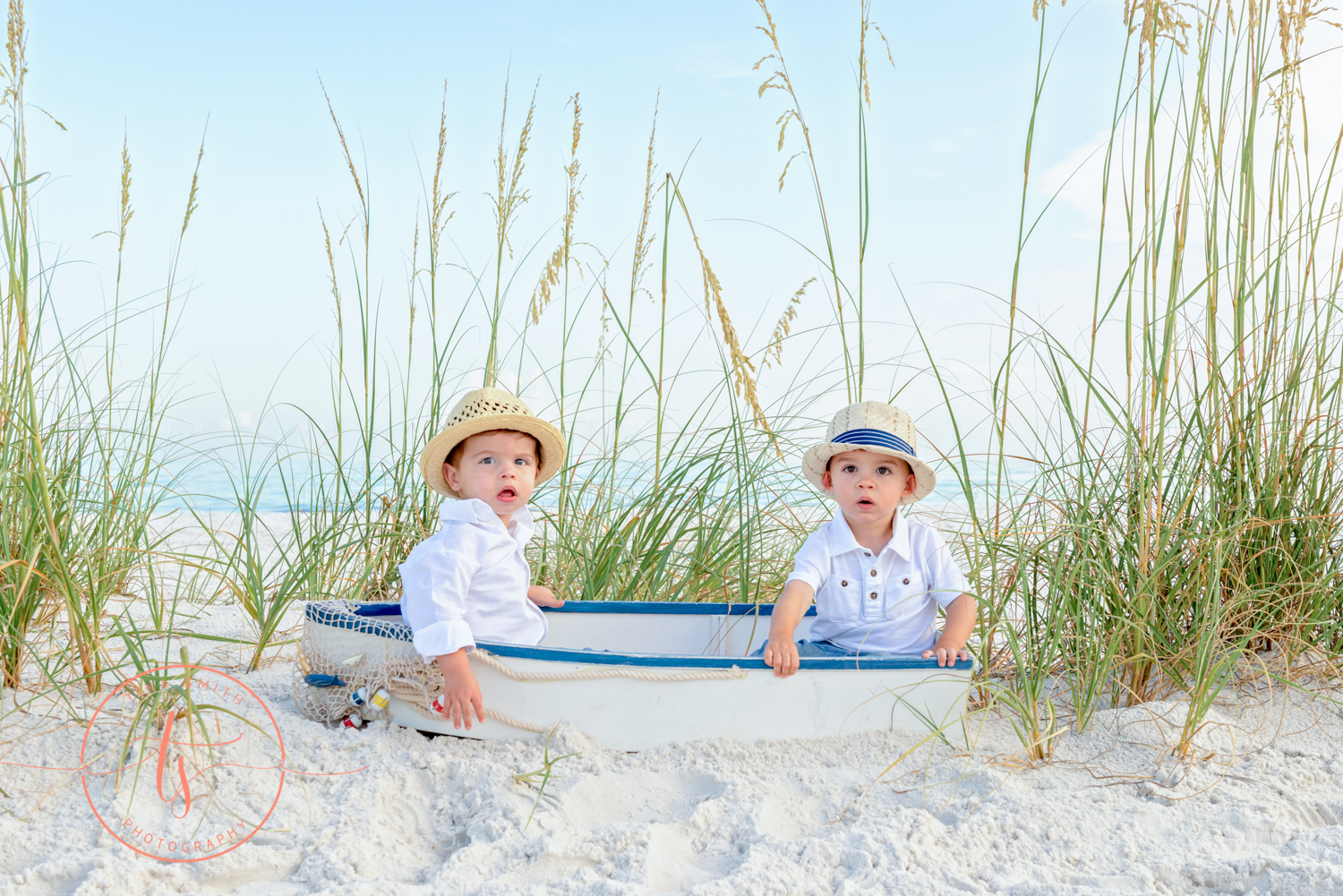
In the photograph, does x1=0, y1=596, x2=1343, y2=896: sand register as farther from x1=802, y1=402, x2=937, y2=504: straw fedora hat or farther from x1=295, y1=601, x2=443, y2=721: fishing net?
x1=802, y1=402, x2=937, y2=504: straw fedora hat

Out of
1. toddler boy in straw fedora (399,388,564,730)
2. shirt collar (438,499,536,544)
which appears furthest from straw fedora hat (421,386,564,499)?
shirt collar (438,499,536,544)

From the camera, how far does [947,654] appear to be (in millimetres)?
2416

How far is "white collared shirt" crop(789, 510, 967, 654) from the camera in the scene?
2.66 m

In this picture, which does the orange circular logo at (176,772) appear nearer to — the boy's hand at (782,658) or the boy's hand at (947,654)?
the boy's hand at (782,658)

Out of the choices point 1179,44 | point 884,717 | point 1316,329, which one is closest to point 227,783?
point 884,717

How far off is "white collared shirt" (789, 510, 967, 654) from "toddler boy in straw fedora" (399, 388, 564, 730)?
756mm

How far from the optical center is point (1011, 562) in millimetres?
2725

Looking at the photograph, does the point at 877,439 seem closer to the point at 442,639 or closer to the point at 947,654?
the point at 947,654

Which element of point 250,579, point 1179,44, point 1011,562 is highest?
point 1179,44

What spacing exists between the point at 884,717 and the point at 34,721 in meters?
1.94

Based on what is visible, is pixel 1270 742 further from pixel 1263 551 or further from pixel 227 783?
pixel 227 783

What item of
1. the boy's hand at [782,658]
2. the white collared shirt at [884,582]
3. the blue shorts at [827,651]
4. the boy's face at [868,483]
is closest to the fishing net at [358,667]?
the boy's hand at [782,658]

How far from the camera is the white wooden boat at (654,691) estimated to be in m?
2.32

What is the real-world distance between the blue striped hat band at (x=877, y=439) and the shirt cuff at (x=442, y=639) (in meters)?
1.09
